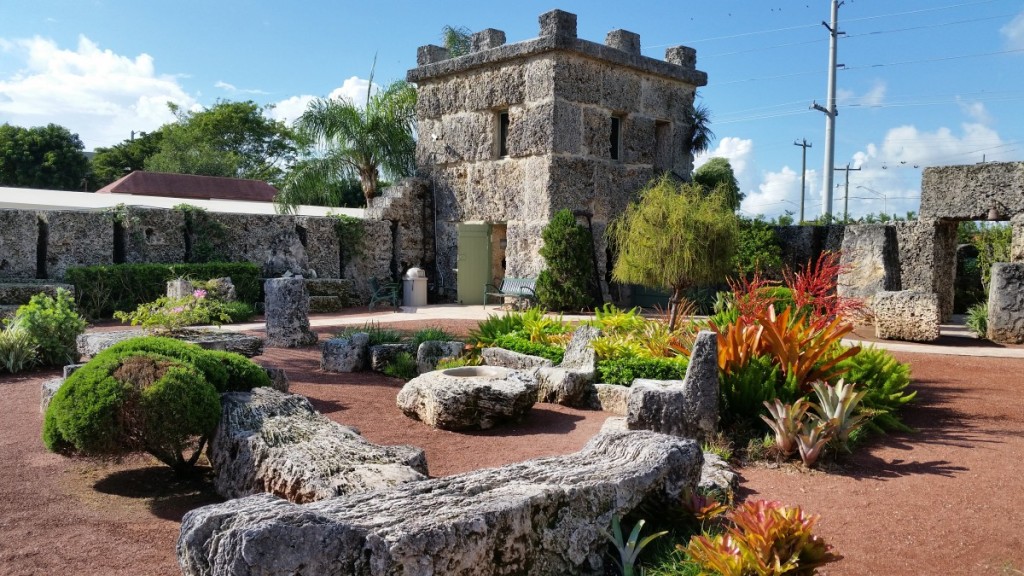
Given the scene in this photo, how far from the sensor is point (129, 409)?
16.1 feet

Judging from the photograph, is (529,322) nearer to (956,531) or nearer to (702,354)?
(702,354)

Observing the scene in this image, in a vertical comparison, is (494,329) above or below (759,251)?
below

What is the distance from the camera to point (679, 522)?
4168 mm

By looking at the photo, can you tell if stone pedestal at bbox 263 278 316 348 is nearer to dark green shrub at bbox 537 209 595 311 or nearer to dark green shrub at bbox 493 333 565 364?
dark green shrub at bbox 493 333 565 364

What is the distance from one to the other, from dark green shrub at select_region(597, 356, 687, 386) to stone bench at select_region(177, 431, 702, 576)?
11.7 ft

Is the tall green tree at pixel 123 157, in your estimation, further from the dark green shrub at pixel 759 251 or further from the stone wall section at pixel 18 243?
the dark green shrub at pixel 759 251

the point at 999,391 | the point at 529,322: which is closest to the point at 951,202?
the point at 999,391

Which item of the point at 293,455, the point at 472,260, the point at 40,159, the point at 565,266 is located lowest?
the point at 293,455

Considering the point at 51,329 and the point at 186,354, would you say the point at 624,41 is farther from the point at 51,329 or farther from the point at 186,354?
the point at 186,354

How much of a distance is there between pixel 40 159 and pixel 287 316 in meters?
29.3

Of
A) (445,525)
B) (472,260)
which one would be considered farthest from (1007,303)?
(445,525)

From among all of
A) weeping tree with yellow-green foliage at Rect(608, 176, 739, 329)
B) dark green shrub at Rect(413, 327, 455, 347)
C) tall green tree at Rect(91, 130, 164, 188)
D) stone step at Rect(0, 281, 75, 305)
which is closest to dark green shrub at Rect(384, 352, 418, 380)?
dark green shrub at Rect(413, 327, 455, 347)

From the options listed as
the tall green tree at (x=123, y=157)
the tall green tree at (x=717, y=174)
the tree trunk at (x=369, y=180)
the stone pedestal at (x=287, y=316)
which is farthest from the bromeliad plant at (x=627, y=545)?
the tall green tree at (x=123, y=157)

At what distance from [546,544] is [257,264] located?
1457 cm
